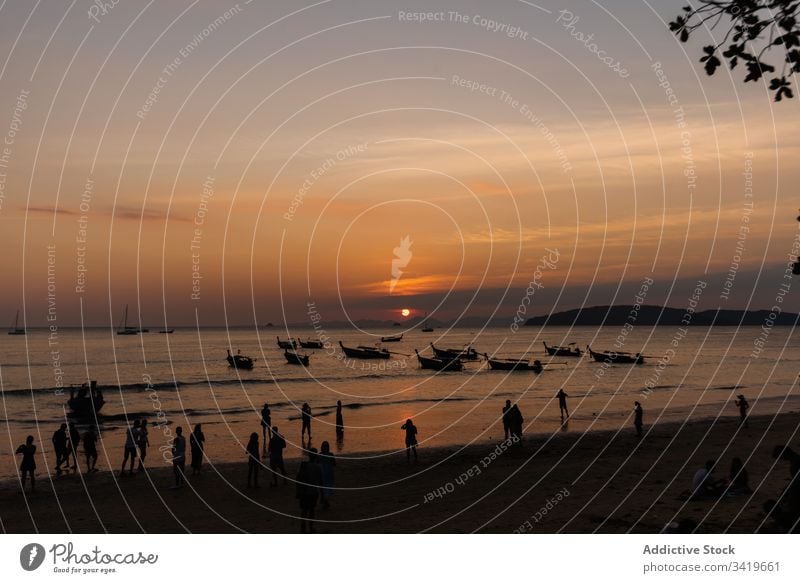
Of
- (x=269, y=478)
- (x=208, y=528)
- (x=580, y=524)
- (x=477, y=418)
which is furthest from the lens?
(x=477, y=418)

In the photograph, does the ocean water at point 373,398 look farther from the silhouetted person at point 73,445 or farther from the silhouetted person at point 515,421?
the silhouetted person at point 515,421

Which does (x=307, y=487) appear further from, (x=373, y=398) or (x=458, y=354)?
(x=458, y=354)

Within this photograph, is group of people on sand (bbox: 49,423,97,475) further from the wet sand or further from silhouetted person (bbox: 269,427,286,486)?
silhouetted person (bbox: 269,427,286,486)

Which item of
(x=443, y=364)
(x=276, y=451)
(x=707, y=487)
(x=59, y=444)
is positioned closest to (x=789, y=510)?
(x=707, y=487)

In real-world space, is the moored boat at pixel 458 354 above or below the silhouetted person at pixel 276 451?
above

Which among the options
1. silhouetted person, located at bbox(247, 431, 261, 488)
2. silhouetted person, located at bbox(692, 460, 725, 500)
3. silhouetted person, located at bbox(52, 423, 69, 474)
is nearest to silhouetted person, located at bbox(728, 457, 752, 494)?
silhouetted person, located at bbox(692, 460, 725, 500)

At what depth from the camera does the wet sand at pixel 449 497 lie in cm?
1692

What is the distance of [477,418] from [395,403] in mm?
14551

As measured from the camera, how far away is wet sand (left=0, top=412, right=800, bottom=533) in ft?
55.5

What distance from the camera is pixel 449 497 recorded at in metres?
20.7

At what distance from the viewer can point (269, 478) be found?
24516 mm

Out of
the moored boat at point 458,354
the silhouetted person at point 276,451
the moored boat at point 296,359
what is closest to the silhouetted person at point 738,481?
the silhouetted person at point 276,451

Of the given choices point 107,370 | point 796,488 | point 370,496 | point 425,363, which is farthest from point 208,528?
point 107,370

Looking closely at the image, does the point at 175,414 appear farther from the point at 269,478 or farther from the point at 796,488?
the point at 796,488
